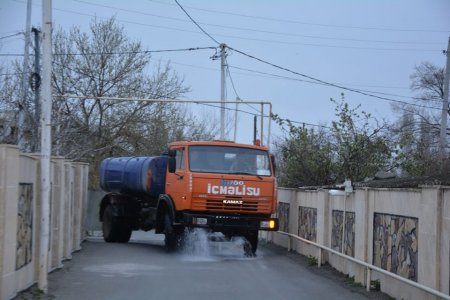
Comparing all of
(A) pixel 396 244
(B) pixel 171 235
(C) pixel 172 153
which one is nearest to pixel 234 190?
(C) pixel 172 153

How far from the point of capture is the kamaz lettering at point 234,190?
17.0 m

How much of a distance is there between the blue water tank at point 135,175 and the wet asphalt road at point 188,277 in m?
1.99

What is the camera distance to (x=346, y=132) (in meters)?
23.2

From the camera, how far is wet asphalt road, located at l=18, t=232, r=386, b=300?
11211 mm

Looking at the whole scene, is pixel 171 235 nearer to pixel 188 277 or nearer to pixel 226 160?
pixel 226 160

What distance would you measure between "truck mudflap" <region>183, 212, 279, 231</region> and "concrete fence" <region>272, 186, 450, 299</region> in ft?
4.25

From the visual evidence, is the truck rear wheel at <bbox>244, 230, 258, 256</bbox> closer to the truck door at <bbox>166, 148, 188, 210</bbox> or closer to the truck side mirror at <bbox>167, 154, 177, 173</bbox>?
the truck door at <bbox>166, 148, 188, 210</bbox>

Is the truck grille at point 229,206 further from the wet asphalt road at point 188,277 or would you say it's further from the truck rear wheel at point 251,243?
the wet asphalt road at point 188,277

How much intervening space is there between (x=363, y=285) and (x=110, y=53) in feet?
79.7

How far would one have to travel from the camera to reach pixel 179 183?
1742cm

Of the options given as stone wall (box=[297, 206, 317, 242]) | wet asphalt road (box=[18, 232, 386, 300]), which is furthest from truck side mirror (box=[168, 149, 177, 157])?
stone wall (box=[297, 206, 317, 242])

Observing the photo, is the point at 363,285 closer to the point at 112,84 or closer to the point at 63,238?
A: the point at 63,238

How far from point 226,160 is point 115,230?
6.09 metres

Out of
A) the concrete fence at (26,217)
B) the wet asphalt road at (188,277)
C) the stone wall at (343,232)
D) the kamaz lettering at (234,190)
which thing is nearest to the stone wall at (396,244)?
the wet asphalt road at (188,277)
